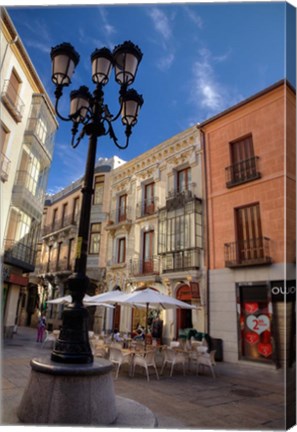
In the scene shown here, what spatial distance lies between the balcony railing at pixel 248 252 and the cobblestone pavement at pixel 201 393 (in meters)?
2.29

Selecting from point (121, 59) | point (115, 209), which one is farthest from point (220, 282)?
point (121, 59)

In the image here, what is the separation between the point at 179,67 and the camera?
13.6 ft

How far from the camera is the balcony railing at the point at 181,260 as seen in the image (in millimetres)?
10254

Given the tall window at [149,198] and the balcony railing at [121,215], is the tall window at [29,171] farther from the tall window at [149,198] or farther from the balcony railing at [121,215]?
the tall window at [149,198]

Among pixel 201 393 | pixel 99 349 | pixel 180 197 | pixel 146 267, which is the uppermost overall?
pixel 180 197

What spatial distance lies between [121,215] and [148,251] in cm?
198

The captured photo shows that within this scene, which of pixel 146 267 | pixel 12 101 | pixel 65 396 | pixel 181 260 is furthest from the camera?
pixel 146 267

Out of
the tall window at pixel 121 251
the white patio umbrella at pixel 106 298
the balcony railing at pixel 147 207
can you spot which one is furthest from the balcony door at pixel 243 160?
the tall window at pixel 121 251

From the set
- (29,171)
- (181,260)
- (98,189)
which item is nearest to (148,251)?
(181,260)

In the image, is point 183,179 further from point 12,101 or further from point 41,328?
point 12,101

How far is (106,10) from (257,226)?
232 inches

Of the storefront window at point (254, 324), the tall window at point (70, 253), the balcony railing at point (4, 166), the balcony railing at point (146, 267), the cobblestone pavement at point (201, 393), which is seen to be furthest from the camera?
the balcony railing at point (146, 267)

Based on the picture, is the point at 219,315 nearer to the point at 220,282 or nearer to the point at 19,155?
the point at 220,282

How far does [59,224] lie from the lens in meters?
7.53
